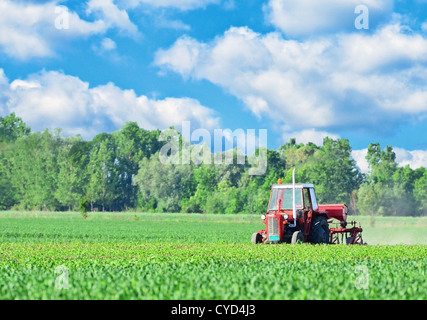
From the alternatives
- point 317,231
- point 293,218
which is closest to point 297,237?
point 293,218

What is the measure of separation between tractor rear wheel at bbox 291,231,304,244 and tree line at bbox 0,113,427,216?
71036 millimetres

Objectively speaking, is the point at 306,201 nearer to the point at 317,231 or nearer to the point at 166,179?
the point at 317,231

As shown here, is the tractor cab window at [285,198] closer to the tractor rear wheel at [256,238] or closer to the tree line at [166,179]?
the tractor rear wheel at [256,238]

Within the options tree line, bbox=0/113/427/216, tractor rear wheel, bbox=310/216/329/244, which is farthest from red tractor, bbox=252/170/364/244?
tree line, bbox=0/113/427/216

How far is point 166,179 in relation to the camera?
335 feet

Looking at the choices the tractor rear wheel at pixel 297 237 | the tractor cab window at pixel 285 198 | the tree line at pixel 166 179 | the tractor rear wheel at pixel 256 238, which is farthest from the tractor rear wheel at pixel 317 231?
the tree line at pixel 166 179

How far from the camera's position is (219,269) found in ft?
44.8

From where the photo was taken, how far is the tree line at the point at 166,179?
316ft

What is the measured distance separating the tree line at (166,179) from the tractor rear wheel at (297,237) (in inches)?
2797
